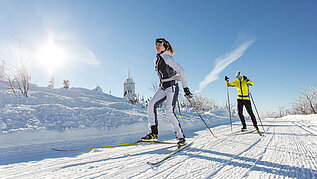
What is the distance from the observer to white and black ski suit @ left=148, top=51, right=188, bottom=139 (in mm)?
2961

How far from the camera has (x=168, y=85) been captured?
3.03 meters

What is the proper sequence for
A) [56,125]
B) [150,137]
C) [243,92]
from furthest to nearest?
1. [243,92]
2. [56,125]
3. [150,137]

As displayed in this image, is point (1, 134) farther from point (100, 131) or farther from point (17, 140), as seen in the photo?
point (100, 131)

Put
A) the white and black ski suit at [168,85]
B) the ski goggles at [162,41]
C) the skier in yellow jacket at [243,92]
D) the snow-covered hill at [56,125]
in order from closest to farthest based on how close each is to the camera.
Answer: the white and black ski suit at [168,85] < the ski goggles at [162,41] < the snow-covered hill at [56,125] < the skier in yellow jacket at [243,92]

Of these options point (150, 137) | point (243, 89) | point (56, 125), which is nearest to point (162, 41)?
point (150, 137)

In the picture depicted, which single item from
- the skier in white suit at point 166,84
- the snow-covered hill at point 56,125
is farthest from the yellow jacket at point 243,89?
the skier in white suit at point 166,84

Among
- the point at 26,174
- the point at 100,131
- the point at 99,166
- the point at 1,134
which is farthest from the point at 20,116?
the point at 99,166

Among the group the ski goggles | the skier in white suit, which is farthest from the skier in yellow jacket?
the ski goggles

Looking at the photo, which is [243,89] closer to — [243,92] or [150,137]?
[243,92]

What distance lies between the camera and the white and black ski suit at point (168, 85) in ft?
9.71

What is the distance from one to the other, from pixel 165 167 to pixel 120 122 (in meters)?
4.10

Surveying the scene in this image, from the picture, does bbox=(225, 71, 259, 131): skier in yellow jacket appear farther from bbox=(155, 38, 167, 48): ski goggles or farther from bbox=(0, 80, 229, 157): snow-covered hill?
bbox=(155, 38, 167, 48): ski goggles

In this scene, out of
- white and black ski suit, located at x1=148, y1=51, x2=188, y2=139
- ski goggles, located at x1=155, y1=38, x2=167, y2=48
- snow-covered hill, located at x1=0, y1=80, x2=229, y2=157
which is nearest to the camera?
white and black ski suit, located at x1=148, y1=51, x2=188, y2=139

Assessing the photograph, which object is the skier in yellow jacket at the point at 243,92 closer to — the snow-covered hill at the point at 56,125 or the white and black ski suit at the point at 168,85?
the snow-covered hill at the point at 56,125
